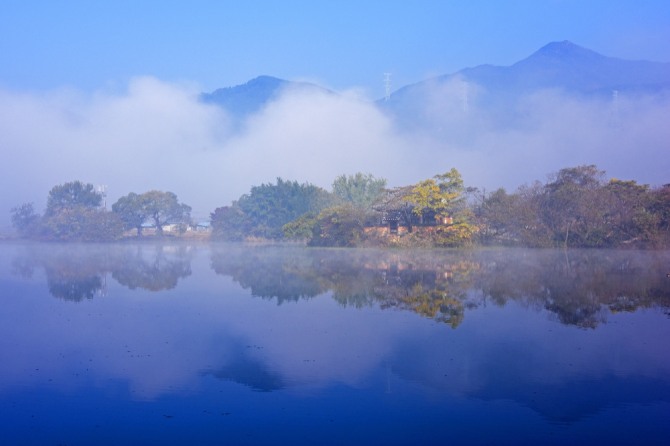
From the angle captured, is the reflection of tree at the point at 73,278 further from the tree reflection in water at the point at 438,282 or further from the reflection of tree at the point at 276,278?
the reflection of tree at the point at 276,278

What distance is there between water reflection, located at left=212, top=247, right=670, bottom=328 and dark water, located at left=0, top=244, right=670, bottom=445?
11 cm

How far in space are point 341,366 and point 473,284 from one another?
27.9 ft

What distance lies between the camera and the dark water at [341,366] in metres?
5.15

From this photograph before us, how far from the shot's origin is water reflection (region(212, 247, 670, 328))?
36.9ft

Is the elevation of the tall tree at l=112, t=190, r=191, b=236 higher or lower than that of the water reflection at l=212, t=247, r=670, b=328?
higher

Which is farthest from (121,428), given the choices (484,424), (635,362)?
(635,362)

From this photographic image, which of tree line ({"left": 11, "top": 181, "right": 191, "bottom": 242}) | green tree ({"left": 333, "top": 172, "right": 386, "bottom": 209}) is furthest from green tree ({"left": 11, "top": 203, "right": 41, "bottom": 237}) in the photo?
green tree ({"left": 333, "top": 172, "right": 386, "bottom": 209})

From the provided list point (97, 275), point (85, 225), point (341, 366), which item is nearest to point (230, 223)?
point (85, 225)

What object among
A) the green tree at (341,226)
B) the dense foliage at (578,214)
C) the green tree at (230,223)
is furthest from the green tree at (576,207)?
the green tree at (230,223)

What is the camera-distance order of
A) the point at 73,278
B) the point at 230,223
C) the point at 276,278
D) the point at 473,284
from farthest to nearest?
the point at 230,223 < the point at 73,278 < the point at 276,278 < the point at 473,284

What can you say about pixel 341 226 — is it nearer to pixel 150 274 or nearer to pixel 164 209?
pixel 150 274

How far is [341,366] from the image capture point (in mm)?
7020

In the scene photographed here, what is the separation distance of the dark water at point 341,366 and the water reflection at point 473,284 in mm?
110

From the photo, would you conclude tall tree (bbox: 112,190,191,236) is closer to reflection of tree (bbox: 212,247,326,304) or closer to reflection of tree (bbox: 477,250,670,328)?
reflection of tree (bbox: 212,247,326,304)
